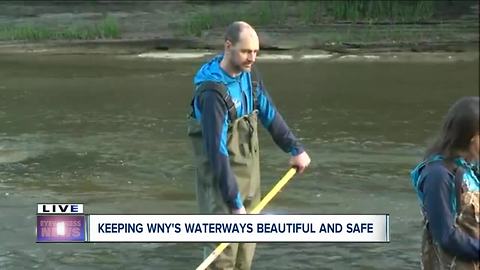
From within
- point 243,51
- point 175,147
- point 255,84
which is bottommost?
point 175,147

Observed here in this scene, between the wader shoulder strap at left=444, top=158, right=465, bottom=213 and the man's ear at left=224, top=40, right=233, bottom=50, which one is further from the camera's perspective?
the man's ear at left=224, top=40, right=233, bottom=50

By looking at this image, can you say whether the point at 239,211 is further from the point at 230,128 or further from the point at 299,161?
the point at 299,161

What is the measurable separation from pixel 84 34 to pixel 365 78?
6.01 metres

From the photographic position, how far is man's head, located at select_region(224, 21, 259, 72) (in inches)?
157

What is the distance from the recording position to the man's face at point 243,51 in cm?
400

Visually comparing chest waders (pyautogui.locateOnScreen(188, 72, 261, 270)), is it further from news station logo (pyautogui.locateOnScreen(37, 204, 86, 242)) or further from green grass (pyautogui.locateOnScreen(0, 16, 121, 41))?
green grass (pyautogui.locateOnScreen(0, 16, 121, 41))

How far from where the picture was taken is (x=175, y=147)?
28.2ft

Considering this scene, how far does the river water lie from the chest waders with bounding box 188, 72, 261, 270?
122cm

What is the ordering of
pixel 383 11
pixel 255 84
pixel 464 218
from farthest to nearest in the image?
pixel 383 11, pixel 255 84, pixel 464 218

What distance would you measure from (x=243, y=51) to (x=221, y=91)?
0.21 m

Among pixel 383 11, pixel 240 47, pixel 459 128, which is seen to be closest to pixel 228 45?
pixel 240 47

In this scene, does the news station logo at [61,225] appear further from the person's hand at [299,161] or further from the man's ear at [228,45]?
the man's ear at [228,45]

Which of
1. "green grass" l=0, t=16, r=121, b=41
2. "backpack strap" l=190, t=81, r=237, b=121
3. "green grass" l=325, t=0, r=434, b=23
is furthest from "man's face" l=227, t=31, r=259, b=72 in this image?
"green grass" l=325, t=0, r=434, b=23

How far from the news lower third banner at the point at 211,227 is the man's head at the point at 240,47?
2.30 ft
